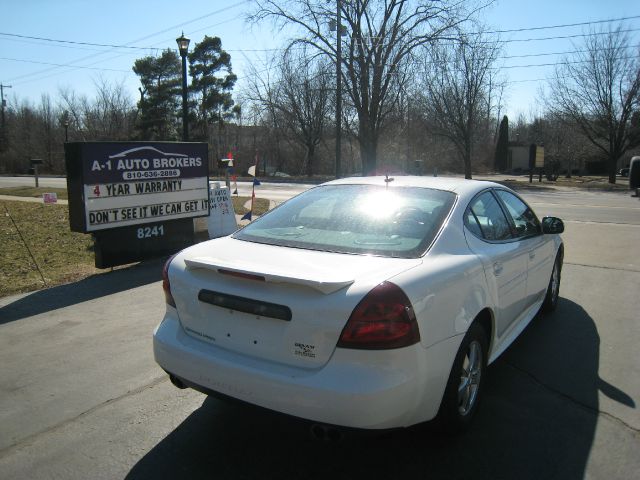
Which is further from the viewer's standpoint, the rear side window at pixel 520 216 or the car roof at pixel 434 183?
the rear side window at pixel 520 216

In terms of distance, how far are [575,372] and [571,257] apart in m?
5.36

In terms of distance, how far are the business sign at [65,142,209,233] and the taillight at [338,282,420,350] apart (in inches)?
234

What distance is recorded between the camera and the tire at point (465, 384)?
9.79ft

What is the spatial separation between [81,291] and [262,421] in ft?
14.0

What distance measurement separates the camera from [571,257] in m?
8.98

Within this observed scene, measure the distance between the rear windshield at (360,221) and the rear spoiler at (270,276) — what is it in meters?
0.51

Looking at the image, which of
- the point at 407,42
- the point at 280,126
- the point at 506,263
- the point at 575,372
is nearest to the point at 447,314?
the point at 506,263

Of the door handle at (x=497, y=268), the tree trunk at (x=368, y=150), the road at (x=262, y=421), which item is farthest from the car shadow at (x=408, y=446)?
the tree trunk at (x=368, y=150)

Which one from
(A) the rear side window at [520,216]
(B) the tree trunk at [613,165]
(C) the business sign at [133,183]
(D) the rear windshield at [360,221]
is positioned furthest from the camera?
(B) the tree trunk at [613,165]

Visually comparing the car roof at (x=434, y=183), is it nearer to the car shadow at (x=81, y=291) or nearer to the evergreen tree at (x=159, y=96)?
the car shadow at (x=81, y=291)

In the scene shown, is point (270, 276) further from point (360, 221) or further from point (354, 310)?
point (360, 221)

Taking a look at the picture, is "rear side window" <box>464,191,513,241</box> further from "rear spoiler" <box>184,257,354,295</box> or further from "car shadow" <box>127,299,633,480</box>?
"rear spoiler" <box>184,257,354,295</box>

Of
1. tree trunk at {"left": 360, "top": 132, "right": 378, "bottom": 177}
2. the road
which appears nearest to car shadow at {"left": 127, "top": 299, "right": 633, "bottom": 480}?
the road

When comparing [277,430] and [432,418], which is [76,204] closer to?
[277,430]
